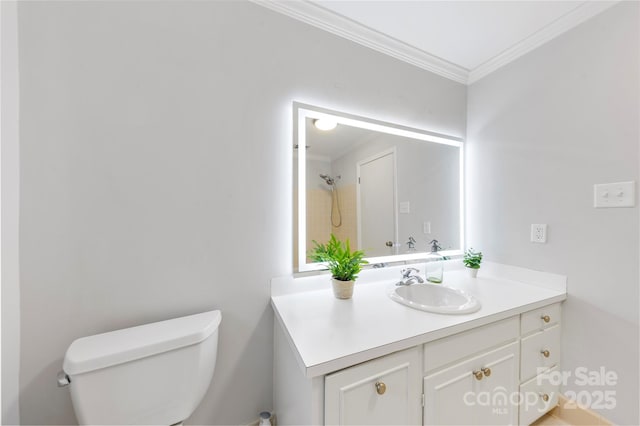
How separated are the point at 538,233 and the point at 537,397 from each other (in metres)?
→ 0.89

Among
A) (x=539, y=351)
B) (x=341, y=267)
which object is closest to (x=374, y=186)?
(x=341, y=267)

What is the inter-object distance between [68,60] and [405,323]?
165 cm

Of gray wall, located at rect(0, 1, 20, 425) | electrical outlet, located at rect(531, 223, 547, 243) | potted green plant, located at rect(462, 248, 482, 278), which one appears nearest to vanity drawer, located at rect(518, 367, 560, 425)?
potted green plant, located at rect(462, 248, 482, 278)

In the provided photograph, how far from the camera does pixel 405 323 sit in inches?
38.1

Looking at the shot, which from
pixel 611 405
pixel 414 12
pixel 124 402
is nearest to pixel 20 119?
pixel 124 402

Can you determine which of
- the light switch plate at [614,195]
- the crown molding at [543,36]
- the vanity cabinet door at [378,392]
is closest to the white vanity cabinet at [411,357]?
the vanity cabinet door at [378,392]

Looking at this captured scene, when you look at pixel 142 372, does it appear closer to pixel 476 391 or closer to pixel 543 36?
pixel 476 391

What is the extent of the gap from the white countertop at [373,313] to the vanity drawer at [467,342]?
0.04 m

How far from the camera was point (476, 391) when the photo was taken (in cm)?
103

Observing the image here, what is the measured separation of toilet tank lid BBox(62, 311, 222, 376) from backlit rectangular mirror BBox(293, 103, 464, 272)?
0.53 metres

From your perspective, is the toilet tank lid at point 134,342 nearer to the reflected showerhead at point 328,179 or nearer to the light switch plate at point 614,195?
the reflected showerhead at point 328,179

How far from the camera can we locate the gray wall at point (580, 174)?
3.79 feet

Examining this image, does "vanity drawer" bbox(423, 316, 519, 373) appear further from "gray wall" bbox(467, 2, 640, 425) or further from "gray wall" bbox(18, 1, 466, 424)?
"gray wall" bbox(18, 1, 466, 424)

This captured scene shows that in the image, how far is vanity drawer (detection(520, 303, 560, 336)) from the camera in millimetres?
1188
